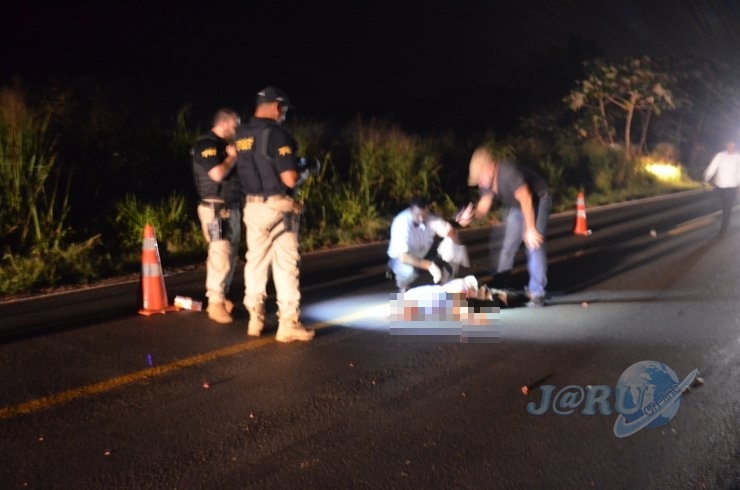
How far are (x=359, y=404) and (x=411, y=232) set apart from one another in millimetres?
2909

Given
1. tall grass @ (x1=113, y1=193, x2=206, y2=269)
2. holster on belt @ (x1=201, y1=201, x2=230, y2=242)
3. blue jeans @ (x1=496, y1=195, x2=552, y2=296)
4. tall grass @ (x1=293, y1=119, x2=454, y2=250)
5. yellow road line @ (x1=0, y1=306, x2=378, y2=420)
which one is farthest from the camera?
tall grass @ (x1=293, y1=119, x2=454, y2=250)

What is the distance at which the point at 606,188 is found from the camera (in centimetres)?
2614

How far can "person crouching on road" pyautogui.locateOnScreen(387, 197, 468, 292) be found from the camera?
722 centimetres

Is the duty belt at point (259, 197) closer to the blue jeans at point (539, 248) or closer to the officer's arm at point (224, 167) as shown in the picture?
the officer's arm at point (224, 167)

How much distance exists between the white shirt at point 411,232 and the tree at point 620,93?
84.6ft

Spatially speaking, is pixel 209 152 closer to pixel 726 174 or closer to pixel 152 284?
pixel 152 284

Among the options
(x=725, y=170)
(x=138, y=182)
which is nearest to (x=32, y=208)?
(x=138, y=182)

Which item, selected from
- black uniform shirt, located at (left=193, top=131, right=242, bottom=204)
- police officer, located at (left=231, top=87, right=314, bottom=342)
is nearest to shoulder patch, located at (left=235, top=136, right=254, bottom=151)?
police officer, located at (left=231, top=87, right=314, bottom=342)

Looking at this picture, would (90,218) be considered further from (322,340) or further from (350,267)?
(322,340)

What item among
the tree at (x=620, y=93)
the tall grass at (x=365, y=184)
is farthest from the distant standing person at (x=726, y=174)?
the tree at (x=620, y=93)

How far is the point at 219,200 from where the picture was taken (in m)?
6.42

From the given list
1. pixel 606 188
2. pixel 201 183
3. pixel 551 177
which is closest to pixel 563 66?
pixel 606 188

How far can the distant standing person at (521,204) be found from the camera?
696cm

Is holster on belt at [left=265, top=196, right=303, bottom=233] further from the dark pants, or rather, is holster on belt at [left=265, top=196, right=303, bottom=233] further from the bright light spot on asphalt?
the dark pants
